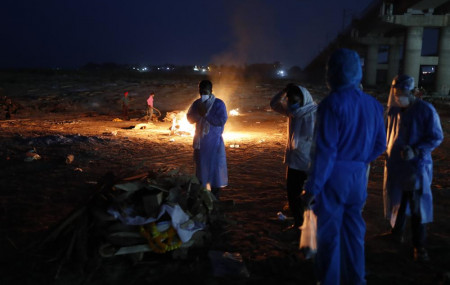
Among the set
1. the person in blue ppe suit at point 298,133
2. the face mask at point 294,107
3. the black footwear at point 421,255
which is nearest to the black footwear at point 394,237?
the black footwear at point 421,255

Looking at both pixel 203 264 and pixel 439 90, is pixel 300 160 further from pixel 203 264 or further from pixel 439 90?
pixel 439 90

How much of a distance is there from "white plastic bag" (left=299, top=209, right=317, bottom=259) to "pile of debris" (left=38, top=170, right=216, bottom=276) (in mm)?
1334

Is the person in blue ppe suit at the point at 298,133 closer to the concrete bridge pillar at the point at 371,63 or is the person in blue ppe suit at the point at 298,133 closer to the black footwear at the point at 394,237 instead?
the black footwear at the point at 394,237

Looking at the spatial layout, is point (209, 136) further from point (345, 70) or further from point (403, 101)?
point (345, 70)

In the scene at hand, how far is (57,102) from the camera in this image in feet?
73.3

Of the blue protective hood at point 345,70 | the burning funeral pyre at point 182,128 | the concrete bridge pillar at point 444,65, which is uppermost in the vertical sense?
the concrete bridge pillar at point 444,65

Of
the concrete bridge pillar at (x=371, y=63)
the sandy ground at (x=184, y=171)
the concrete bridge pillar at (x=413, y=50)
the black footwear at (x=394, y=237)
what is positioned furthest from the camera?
the concrete bridge pillar at (x=371, y=63)

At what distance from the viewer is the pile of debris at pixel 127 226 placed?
3.57 m

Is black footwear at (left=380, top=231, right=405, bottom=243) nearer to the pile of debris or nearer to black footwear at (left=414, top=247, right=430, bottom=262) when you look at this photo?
black footwear at (left=414, top=247, right=430, bottom=262)

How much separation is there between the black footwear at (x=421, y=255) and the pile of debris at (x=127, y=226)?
232 cm

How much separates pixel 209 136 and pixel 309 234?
2455 millimetres

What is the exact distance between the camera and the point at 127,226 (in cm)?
363

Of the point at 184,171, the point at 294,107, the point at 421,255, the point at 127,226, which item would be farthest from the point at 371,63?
the point at 127,226

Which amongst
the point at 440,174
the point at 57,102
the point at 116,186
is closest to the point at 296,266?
the point at 116,186
